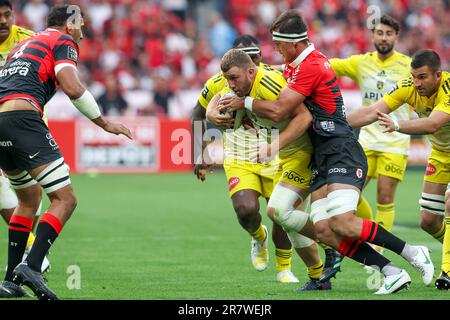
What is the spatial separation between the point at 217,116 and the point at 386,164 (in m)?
3.48

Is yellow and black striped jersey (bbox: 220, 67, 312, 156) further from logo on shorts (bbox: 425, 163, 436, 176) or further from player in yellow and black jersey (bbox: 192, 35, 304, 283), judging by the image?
logo on shorts (bbox: 425, 163, 436, 176)

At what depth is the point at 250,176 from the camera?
9992mm

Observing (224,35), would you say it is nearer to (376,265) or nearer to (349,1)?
(349,1)

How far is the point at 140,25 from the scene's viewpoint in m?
26.5

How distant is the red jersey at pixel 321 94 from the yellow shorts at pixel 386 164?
3401 millimetres

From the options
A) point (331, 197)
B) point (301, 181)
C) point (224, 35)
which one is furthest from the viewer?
point (224, 35)

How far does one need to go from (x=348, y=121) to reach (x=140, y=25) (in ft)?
59.5

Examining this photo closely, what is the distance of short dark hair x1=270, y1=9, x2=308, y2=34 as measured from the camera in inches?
334

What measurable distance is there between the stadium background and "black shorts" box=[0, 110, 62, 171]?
4.03ft

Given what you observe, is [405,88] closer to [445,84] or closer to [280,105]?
[445,84]

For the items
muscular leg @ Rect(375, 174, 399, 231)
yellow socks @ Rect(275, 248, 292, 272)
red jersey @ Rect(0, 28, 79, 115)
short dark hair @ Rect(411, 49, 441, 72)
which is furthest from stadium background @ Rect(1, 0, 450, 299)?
short dark hair @ Rect(411, 49, 441, 72)
